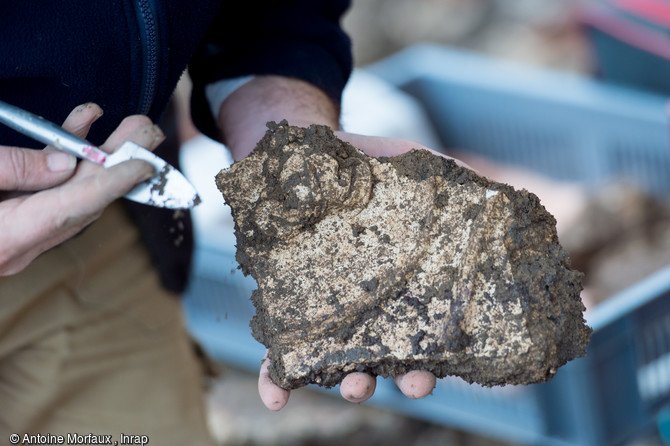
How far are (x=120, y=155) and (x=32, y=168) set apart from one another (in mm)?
145

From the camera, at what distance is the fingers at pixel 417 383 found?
4.51ft

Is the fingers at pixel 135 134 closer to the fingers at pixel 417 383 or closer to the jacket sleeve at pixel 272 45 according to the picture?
the jacket sleeve at pixel 272 45

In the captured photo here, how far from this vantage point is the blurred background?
2158mm

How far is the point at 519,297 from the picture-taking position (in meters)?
1.32

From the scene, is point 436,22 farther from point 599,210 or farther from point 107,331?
point 107,331

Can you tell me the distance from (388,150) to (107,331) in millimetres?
864

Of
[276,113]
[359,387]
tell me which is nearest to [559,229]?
[276,113]

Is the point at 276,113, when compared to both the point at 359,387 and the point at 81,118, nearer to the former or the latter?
the point at 81,118

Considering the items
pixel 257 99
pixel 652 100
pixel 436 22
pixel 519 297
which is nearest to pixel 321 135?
pixel 257 99

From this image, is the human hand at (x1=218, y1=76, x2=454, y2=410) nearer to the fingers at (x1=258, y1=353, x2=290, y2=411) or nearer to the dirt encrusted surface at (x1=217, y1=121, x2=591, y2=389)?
the dirt encrusted surface at (x1=217, y1=121, x2=591, y2=389)

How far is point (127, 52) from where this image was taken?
1.35 meters

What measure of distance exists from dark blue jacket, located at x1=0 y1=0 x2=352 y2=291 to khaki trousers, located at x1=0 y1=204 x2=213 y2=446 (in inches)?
6.2
